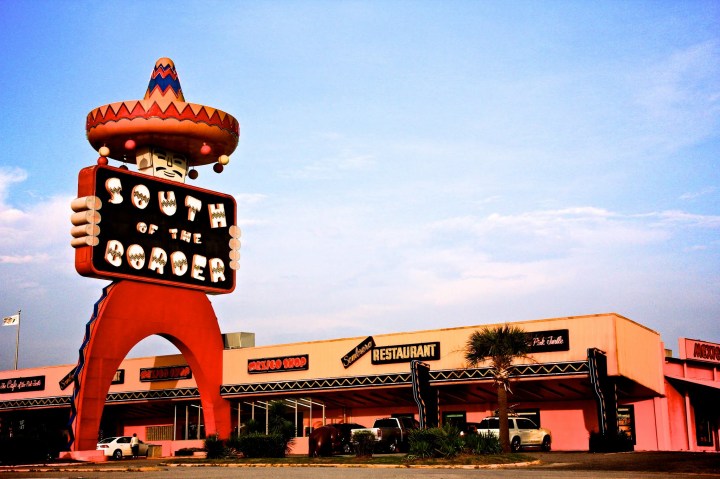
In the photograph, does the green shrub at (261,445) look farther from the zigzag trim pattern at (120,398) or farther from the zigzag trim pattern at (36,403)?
the zigzag trim pattern at (36,403)

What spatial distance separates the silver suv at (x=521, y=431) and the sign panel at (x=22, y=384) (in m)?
36.1

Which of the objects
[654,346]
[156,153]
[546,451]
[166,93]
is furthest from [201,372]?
[654,346]

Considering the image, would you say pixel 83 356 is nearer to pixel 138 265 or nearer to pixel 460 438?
pixel 138 265

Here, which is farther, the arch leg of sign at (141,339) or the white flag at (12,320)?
the white flag at (12,320)

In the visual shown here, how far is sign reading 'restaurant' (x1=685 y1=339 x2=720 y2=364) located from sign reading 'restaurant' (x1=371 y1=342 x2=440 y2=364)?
13769 millimetres

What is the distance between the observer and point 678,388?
1816 inches

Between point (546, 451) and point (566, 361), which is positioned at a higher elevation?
point (566, 361)

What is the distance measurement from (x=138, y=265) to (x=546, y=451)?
23.2 meters

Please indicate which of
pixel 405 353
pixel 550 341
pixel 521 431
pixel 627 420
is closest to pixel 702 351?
pixel 627 420

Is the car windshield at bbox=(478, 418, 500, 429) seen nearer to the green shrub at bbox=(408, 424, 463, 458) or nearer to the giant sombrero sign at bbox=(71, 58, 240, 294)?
the green shrub at bbox=(408, 424, 463, 458)

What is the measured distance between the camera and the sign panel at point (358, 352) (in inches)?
1949

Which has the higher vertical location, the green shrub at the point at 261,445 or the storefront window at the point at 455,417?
the storefront window at the point at 455,417

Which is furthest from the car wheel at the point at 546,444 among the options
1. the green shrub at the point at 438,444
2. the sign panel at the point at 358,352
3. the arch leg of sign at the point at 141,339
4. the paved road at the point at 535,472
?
the arch leg of sign at the point at 141,339

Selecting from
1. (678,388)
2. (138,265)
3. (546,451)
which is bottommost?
(546,451)
